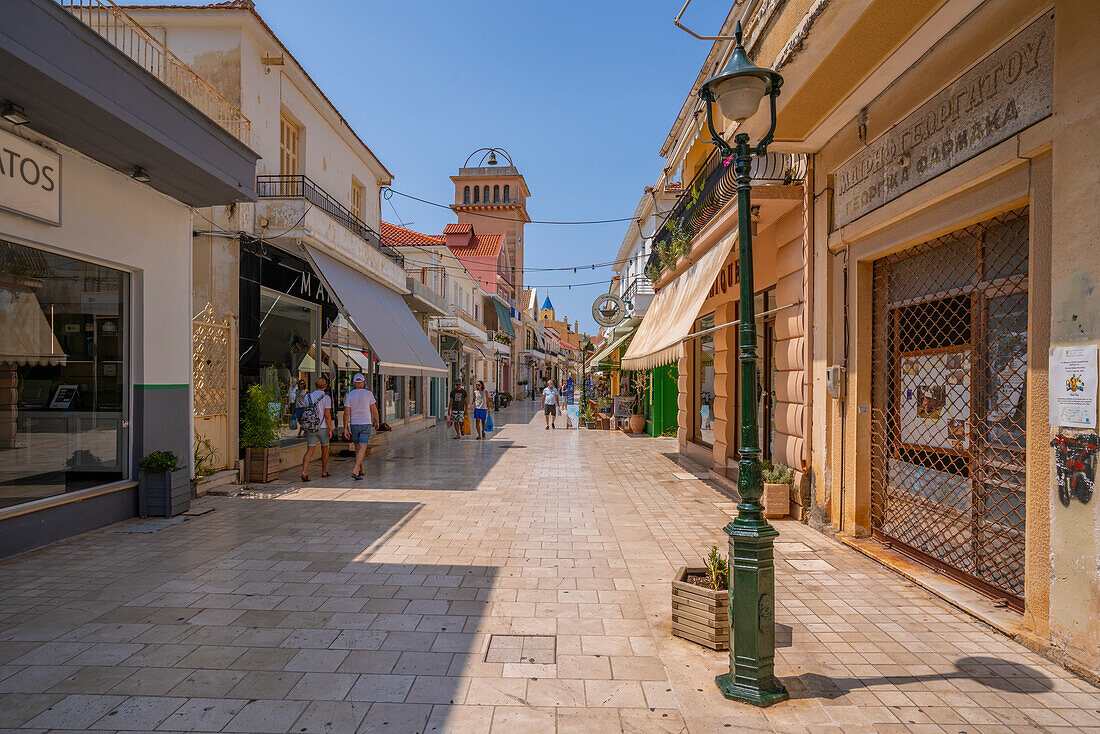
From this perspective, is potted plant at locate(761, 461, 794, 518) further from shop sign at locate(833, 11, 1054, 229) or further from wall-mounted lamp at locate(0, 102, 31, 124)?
wall-mounted lamp at locate(0, 102, 31, 124)

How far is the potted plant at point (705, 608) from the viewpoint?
12.7ft

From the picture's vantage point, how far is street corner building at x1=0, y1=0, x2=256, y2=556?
564 cm

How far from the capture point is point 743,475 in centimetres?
344

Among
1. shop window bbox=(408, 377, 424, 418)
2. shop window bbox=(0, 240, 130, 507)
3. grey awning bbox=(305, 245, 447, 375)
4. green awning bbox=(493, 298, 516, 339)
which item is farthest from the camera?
green awning bbox=(493, 298, 516, 339)

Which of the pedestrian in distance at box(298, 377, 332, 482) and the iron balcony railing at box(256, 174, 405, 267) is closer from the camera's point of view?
the pedestrian in distance at box(298, 377, 332, 482)

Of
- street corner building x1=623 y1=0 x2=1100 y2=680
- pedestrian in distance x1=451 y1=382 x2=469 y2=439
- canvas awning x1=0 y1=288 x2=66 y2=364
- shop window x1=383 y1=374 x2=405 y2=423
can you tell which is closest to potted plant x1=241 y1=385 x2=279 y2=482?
canvas awning x1=0 y1=288 x2=66 y2=364

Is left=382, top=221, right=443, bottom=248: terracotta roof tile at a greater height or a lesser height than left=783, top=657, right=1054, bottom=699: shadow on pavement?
greater

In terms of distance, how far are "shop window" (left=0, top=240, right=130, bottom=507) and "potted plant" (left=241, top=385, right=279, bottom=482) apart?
2415mm

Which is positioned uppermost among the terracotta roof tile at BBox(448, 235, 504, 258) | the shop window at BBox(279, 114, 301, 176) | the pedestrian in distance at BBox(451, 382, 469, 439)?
the terracotta roof tile at BBox(448, 235, 504, 258)

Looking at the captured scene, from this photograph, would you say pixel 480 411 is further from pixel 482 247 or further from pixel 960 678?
pixel 482 247

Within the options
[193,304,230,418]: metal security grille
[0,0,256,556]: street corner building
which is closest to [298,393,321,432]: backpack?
[193,304,230,418]: metal security grille

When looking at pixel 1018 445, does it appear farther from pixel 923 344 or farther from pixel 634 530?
pixel 634 530

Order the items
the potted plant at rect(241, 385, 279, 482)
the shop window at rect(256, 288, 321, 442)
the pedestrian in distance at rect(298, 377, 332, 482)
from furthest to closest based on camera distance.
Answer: the shop window at rect(256, 288, 321, 442) → the pedestrian in distance at rect(298, 377, 332, 482) → the potted plant at rect(241, 385, 279, 482)

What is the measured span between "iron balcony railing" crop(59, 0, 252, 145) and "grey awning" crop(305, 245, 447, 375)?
274 cm
